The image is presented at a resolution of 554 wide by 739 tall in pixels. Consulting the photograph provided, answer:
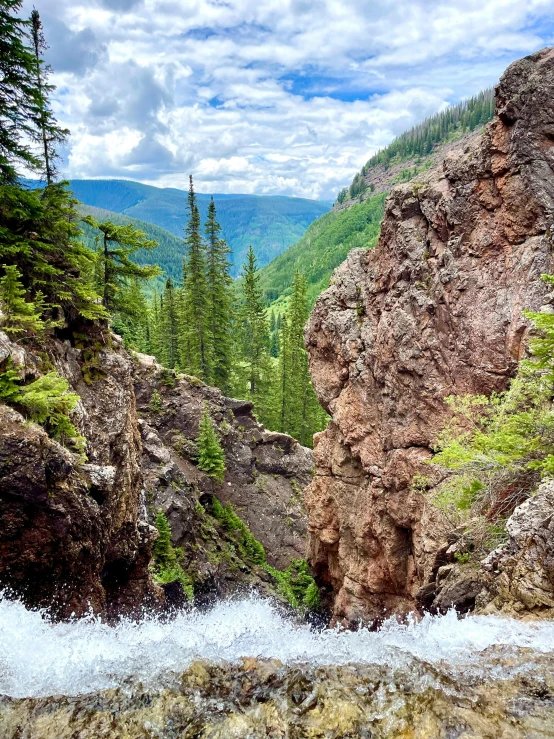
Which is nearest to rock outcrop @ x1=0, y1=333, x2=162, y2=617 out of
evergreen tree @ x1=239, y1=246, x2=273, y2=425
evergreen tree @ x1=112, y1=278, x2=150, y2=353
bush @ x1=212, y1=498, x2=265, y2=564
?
evergreen tree @ x1=112, y1=278, x2=150, y2=353

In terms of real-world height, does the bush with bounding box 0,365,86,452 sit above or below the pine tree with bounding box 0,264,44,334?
below

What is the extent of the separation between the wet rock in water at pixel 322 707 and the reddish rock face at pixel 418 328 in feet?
25.2

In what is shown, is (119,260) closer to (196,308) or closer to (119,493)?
(196,308)

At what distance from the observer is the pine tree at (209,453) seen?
28.7 metres

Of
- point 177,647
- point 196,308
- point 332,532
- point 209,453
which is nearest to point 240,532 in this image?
point 209,453

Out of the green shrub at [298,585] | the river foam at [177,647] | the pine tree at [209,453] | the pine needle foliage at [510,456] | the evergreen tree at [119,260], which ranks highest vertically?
the evergreen tree at [119,260]

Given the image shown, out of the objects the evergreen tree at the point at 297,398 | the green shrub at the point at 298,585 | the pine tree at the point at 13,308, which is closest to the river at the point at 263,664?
the pine tree at the point at 13,308

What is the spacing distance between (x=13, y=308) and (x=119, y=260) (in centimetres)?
1427

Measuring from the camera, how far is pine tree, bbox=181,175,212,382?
39.1m

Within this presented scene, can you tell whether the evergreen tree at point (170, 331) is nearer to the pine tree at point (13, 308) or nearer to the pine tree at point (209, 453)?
the pine tree at point (209, 453)

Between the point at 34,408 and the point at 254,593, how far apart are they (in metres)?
17.3

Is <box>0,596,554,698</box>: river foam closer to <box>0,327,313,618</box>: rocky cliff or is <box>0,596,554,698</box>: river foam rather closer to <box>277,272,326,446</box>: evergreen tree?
<box>0,327,313,618</box>: rocky cliff

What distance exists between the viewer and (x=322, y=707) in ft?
22.7

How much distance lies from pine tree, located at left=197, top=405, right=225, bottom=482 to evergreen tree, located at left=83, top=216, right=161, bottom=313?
8.74 m
